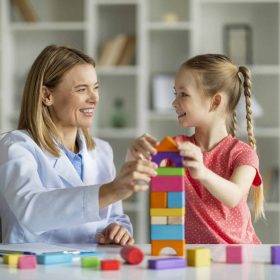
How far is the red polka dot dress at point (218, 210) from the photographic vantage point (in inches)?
87.1

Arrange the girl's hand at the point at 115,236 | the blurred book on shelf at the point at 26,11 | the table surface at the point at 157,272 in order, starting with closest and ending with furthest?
the table surface at the point at 157,272, the girl's hand at the point at 115,236, the blurred book on shelf at the point at 26,11

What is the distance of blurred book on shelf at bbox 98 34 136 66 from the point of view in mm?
5172

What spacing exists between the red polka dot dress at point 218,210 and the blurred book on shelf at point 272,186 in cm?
289

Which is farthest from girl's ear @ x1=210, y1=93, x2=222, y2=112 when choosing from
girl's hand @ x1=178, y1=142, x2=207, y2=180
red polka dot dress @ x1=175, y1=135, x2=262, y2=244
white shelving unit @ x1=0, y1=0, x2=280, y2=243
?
white shelving unit @ x1=0, y1=0, x2=280, y2=243

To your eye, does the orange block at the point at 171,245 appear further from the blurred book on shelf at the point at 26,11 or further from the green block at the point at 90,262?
the blurred book on shelf at the point at 26,11

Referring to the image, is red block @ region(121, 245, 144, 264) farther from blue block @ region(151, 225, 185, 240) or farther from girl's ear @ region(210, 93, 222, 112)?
girl's ear @ region(210, 93, 222, 112)

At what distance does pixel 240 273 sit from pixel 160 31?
3.92 m

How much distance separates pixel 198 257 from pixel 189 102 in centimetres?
73

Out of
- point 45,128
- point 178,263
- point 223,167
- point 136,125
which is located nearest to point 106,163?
point 45,128

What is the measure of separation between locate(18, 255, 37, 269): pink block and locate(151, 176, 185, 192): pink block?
0.33m

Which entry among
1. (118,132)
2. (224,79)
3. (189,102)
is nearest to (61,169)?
(189,102)

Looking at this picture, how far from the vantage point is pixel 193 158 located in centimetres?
174

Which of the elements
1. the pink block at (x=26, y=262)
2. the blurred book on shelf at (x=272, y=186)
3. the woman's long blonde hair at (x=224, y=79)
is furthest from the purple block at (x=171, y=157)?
the blurred book on shelf at (x=272, y=186)

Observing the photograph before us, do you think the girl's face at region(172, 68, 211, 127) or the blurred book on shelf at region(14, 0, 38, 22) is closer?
the girl's face at region(172, 68, 211, 127)
